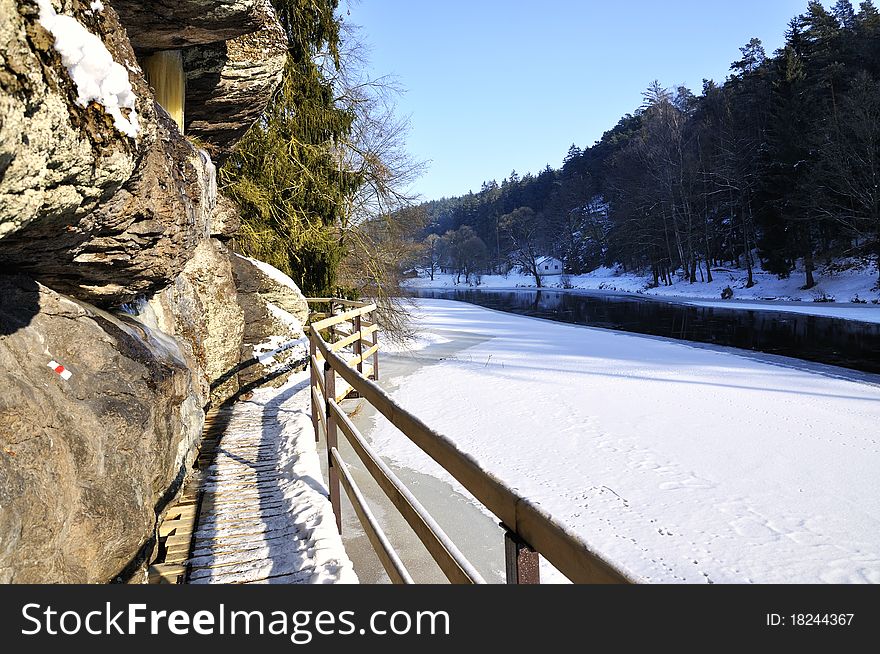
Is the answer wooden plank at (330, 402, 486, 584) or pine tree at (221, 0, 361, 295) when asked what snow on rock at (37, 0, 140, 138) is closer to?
wooden plank at (330, 402, 486, 584)

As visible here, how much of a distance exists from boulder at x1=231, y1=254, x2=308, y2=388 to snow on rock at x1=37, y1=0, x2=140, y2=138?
5.61m

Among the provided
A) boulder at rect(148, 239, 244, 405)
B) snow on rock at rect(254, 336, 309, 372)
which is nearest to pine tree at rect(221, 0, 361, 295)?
snow on rock at rect(254, 336, 309, 372)

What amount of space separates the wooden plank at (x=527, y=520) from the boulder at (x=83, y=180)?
1639 millimetres

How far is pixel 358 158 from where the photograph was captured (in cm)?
1460

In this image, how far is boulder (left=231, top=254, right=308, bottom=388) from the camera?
25.9 feet

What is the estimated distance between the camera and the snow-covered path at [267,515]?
3273 millimetres

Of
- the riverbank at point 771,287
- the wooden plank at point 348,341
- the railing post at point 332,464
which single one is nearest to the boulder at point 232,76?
the wooden plank at point 348,341

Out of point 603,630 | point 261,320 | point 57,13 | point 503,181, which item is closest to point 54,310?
point 57,13

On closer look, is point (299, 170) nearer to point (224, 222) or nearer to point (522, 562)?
point (224, 222)

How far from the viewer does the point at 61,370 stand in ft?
8.53

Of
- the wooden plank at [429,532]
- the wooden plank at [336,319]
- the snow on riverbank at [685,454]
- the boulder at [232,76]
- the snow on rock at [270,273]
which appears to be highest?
the boulder at [232,76]

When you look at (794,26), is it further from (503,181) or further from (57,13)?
(503,181)

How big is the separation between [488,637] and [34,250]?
A: 254cm

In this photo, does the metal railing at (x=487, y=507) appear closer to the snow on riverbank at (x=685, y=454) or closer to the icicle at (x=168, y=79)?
the snow on riverbank at (x=685, y=454)
